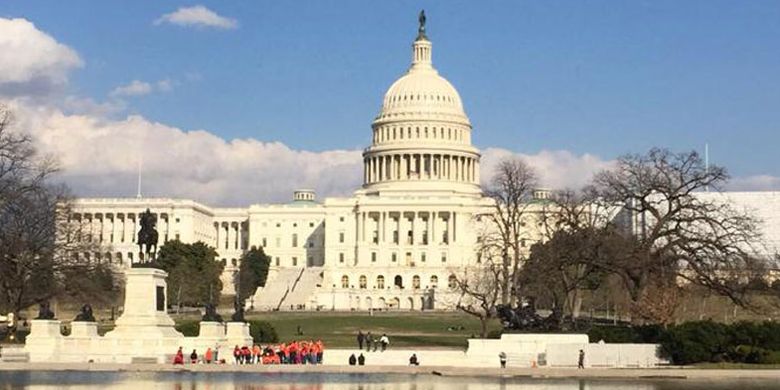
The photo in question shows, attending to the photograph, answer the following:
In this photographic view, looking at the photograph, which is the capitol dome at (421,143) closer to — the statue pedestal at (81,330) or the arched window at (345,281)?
the arched window at (345,281)

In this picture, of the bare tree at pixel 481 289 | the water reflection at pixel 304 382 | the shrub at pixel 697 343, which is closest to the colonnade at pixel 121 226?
the bare tree at pixel 481 289

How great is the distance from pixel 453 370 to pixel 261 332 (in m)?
17.1

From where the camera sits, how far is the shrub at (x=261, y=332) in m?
57.4

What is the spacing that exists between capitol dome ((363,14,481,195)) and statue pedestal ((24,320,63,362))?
11512 cm

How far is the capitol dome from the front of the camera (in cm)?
16450

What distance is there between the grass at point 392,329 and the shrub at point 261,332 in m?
2.73

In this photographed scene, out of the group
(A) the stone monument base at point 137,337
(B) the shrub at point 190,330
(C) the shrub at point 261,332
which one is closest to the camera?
(A) the stone monument base at point 137,337

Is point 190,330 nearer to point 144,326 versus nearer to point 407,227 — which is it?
point 144,326

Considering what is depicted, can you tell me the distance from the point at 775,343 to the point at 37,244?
39850mm

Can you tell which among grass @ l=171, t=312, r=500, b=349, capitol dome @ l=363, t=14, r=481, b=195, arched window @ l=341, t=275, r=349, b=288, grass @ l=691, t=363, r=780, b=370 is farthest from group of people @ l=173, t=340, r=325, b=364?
capitol dome @ l=363, t=14, r=481, b=195

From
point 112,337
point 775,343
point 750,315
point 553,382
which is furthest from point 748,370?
point 750,315

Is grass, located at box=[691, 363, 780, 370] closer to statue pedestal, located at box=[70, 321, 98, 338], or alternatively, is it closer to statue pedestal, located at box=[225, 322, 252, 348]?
statue pedestal, located at box=[225, 322, 252, 348]

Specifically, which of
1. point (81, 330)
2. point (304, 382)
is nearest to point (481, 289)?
point (81, 330)

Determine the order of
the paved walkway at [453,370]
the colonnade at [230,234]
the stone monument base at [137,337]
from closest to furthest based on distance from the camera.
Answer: the paved walkway at [453,370]
the stone monument base at [137,337]
the colonnade at [230,234]
